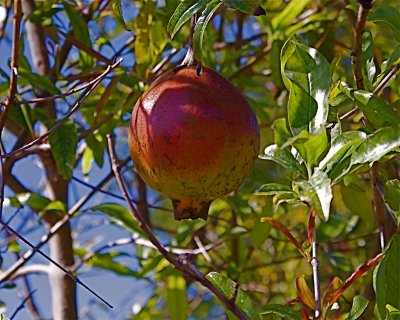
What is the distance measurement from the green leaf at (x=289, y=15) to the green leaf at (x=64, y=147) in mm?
410

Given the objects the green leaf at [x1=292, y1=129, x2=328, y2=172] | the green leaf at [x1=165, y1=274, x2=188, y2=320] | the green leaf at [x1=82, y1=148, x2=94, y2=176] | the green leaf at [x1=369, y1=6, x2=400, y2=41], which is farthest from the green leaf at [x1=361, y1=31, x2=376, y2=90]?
the green leaf at [x1=82, y1=148, x2=94, y2=176]

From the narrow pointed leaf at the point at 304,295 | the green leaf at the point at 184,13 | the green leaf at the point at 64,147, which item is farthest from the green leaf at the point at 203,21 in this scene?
the green leaf at the point at 64,147

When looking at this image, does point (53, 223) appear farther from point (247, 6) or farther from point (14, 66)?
point (247, 6)

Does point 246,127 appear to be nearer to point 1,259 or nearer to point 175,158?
point 175,158

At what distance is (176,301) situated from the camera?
138cm

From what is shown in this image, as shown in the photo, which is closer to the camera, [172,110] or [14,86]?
[172,110]

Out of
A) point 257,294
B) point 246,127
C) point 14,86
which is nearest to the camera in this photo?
point 246,127

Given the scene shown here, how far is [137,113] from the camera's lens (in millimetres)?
816

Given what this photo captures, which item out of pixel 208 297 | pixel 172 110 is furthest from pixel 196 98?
pixel 208 297

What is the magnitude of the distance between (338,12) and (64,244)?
2.17ft

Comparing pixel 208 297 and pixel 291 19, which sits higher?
pixel 291 19

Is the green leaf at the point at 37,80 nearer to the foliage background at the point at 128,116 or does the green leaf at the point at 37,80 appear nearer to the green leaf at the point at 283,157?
the foliage background at the point at 128,116

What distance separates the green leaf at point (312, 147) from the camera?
0.69 m

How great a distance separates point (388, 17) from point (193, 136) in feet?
0.76
